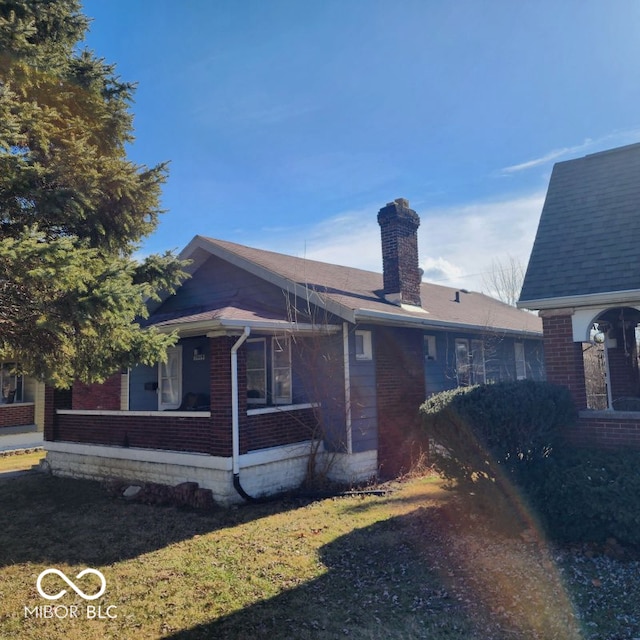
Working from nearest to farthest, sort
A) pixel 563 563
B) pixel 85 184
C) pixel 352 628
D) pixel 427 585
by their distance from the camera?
1. pixel 352 628
2. pixel 427 585
3. pixel 563 563
4. pixel 85 184

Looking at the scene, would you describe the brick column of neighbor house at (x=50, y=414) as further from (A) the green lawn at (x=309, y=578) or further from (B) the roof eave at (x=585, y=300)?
(B) the roof eave at (x=585, y=300)

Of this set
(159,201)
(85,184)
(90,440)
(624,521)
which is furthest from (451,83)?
(90,440)

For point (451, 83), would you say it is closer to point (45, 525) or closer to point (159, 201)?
point (159, 201)

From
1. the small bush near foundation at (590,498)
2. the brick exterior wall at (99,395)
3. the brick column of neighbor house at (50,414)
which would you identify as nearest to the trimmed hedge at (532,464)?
the small bush near foundation at (590,498)

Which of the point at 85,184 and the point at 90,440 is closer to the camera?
the point at 85,184

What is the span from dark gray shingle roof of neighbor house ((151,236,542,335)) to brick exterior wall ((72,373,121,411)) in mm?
2511

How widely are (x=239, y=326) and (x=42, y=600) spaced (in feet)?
14.4

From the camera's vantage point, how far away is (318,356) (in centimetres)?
974

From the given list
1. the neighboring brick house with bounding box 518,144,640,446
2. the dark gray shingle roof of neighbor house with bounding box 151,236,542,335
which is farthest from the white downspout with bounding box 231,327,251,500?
the neighboring brick house with bounding box 518,144,640,446

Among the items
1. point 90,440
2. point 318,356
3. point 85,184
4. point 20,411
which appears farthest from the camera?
point 20,411

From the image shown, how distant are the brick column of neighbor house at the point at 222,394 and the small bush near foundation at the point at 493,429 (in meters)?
3.26

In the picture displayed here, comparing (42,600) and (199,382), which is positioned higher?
(199,382)

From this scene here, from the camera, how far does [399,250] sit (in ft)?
37.9

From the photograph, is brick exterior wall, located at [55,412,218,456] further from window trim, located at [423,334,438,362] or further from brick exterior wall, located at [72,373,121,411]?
window trim, located at [423,334,438,362]
